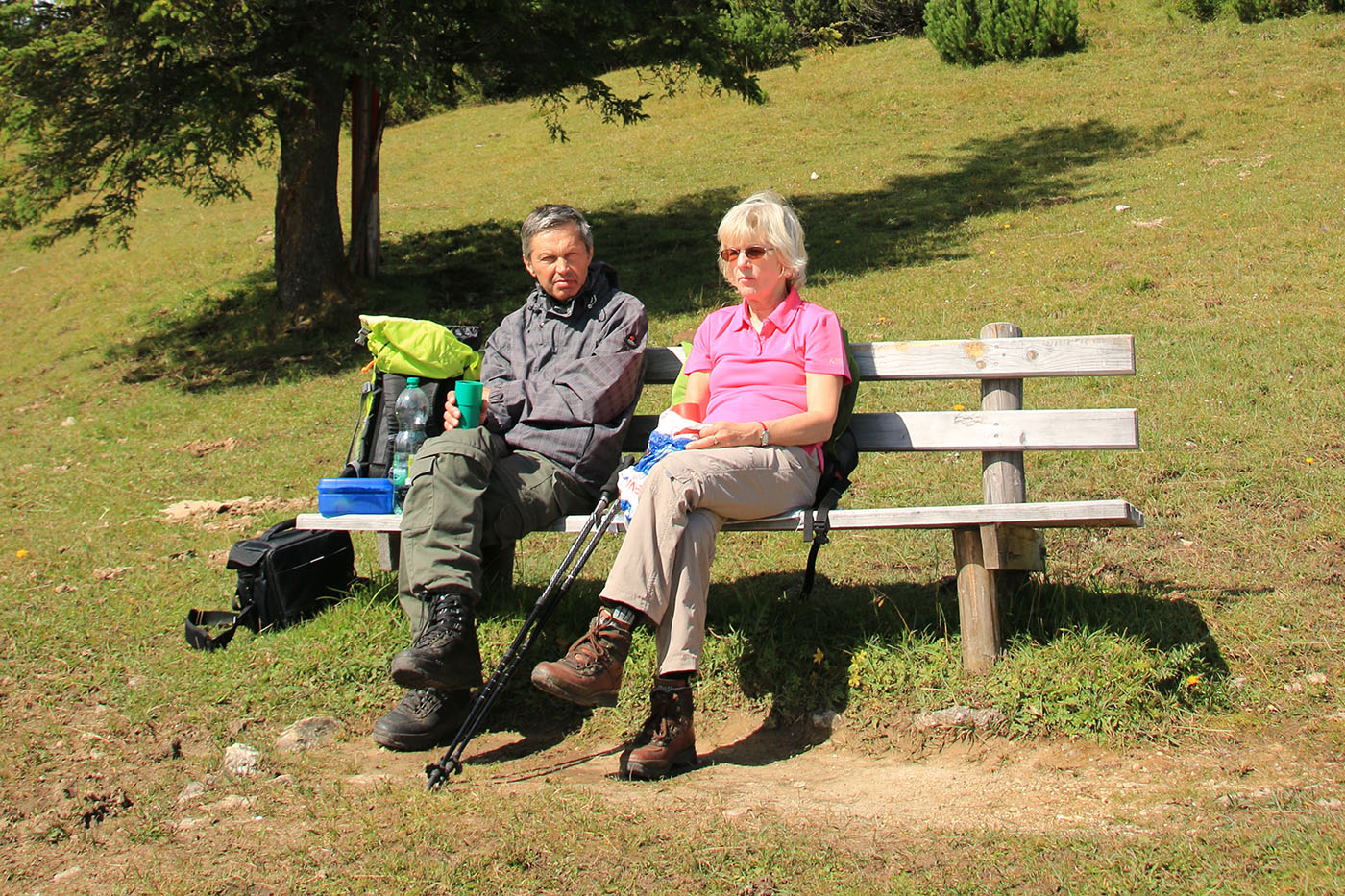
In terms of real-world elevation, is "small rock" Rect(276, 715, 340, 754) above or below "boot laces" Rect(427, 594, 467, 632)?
below

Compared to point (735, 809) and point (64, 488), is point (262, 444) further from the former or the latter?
point (735, 809)

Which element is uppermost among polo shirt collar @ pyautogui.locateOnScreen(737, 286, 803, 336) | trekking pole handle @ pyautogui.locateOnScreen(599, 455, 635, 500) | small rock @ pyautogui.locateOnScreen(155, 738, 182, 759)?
polo shirt collar @ pyautogui.locateOnScreen(737, 286, 803, 336)

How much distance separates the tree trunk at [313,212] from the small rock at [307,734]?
27.3ft

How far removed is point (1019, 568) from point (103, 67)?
29.2ft

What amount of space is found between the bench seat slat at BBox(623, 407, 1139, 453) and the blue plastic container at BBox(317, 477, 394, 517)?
1.79 m

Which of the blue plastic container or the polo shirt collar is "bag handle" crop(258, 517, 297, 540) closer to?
the blue plastic container

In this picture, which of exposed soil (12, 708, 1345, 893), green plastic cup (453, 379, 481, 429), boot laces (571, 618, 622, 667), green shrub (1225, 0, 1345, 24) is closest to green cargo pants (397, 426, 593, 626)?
green plastic cup (453, 379, 481, 429)

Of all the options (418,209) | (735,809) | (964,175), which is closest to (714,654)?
(735,809)

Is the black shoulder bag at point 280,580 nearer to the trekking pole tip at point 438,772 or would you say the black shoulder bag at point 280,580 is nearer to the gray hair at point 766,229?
the trekking pole tip at point 438,772

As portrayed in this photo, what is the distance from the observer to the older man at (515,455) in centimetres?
383

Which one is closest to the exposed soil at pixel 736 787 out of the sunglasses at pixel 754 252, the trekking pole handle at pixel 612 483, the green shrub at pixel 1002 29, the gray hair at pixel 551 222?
the trekking pole handle at pixel 612 483

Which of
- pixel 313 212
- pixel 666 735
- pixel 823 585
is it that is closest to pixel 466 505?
pixel 666 735

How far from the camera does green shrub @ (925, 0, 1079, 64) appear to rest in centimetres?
2097

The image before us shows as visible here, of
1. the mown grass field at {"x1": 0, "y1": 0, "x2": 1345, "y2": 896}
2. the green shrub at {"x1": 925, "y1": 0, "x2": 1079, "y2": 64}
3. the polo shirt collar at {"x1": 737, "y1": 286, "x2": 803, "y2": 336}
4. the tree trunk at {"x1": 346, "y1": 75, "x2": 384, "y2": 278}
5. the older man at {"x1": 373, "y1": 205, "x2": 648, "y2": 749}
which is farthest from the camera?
the green shrub at {"x1": 925, "y1": 0, "x2": 1079, "y2": 64}
